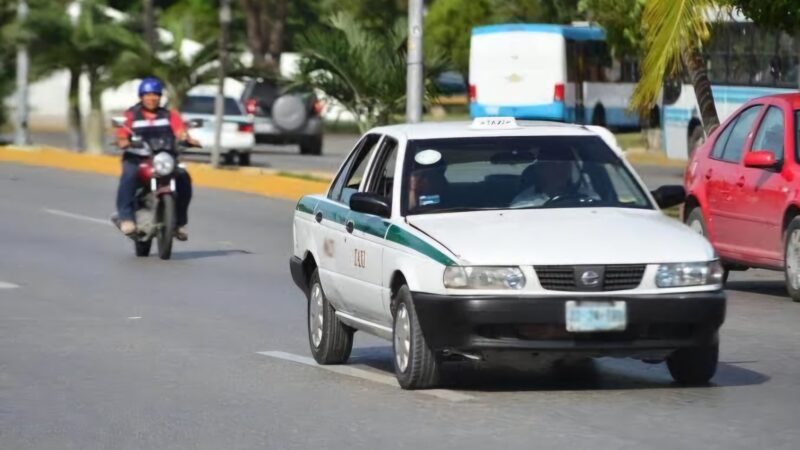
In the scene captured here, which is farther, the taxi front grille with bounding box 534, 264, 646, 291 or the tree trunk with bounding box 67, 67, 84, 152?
the tree trunk with bounding box 67, 67, 84, 152

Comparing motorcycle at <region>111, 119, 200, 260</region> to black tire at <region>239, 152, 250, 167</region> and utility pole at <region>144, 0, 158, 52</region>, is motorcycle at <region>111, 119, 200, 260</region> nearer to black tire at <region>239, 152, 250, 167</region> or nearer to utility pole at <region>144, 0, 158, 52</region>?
black tire at <region>239, 152, 250, 167</region>

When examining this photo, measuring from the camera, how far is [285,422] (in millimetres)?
9750

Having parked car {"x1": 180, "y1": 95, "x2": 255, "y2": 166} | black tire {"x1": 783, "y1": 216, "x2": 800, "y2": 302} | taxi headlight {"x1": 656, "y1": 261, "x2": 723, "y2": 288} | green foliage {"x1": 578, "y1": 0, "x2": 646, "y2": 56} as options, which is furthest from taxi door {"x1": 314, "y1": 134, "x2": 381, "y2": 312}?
parked car {"x1": 180, "y1": 95, "x2": 255, "y2": 166}

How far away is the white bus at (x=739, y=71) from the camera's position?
34.5m

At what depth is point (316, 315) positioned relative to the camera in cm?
1232

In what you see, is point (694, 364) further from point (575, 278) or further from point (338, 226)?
point (338, 226)

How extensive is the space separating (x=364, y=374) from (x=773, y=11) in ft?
32.4

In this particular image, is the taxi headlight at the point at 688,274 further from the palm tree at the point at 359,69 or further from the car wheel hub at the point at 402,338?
the palm tree at the point at 359,69

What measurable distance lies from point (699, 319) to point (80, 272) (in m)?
9.51

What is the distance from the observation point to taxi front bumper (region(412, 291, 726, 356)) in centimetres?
1005

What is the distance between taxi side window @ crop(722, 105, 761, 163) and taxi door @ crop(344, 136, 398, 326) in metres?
5.40

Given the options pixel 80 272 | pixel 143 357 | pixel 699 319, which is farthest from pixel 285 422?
pixel 80 272

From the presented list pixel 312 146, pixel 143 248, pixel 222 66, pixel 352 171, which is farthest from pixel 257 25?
pixel 352 171

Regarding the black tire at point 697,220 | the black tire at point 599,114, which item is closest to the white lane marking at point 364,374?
the black tire at point 697,220
